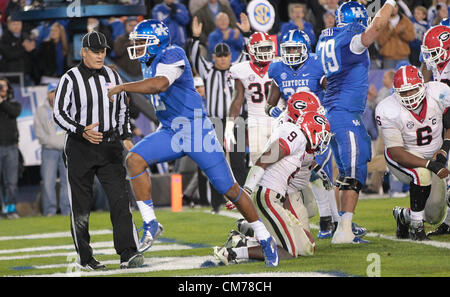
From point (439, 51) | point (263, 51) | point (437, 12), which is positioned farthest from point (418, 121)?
point (437, 12)

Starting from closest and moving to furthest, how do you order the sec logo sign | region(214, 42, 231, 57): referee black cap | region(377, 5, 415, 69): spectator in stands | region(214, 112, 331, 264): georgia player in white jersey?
region(214, 112, 331, 264): georgia player in white jersey → region(214, 42, 231, 57): referee black cap → the sec logo sign → region(377, 5, 415, 69): spectator in stands

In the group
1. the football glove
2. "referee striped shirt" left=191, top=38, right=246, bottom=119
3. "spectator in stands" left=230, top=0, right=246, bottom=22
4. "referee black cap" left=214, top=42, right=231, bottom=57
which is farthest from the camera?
"spectator in stands" left=230, top=0, right=246, bottom=22

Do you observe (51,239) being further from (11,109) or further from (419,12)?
(419,12)

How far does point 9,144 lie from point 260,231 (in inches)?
240

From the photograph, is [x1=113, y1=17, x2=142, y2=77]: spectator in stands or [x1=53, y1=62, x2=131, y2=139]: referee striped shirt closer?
[x1=53, y1=62, x2=131, y2=139]: referee striped shirt

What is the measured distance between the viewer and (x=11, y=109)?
11.2 m

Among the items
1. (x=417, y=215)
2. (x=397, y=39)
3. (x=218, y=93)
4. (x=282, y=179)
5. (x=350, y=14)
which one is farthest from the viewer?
(x=397, y=39)

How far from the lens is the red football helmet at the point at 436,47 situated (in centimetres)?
764

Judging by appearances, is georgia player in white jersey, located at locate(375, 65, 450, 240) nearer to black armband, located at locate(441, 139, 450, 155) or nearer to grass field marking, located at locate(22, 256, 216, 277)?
black armband, located at locate(441, 139, 450, 155)

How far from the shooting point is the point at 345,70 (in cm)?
750

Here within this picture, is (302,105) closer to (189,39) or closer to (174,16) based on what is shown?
(174,16)

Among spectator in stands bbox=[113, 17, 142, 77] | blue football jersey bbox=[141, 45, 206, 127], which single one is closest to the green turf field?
blue football jersey bbox=[141, 45, 206, 127]

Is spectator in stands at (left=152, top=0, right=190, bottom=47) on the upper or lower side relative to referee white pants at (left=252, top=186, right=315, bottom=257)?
upper

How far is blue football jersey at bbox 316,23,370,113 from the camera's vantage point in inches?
292
